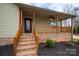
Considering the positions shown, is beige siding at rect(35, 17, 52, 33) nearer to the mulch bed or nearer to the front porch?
the front porch

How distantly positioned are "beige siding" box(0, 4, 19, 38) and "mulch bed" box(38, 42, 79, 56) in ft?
2.18

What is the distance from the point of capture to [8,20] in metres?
3.88

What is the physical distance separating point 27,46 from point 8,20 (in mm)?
659


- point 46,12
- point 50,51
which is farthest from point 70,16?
point 50,51

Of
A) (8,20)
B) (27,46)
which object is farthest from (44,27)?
(8,20)

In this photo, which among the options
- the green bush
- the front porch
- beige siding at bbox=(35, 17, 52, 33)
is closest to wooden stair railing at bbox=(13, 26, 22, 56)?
the front porch

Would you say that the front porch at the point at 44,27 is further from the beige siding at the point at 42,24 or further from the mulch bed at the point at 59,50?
the mulch bed at the point at 59,50

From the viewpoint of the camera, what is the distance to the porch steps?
153 inches

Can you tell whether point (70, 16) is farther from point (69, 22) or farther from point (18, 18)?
point (18, 18)

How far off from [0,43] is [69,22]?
1.44 m

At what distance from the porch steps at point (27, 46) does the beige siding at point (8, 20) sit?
0.86 ft

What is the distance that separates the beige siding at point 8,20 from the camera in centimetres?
386

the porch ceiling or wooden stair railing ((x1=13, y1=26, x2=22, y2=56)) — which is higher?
the porch ceiling

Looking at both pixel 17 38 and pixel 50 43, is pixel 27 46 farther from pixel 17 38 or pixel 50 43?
pixel 50 43
